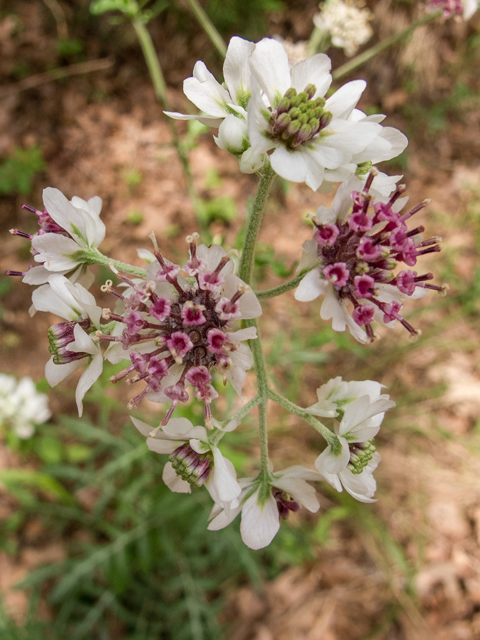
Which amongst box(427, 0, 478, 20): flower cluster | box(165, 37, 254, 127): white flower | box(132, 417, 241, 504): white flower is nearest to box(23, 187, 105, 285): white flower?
box(165, 37, 254, 127): white flower

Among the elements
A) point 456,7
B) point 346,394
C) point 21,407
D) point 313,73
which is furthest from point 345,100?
point 21,407

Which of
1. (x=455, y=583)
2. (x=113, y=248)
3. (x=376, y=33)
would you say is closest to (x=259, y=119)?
(x=113, y=248)

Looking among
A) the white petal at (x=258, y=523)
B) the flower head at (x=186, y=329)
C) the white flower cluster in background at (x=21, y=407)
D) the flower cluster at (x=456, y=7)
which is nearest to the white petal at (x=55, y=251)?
the flower head at (x=186, y=329)

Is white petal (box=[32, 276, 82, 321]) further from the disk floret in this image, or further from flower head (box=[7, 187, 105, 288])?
the disk floret

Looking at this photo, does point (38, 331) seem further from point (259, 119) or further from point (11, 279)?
point (259, 119)

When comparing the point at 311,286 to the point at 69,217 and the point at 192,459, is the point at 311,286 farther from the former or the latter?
the point at 69,217
